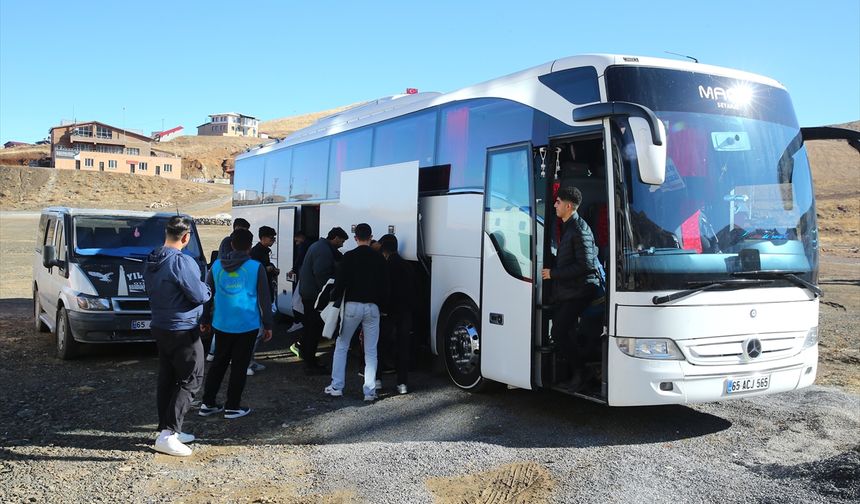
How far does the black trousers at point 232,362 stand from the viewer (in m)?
6.87

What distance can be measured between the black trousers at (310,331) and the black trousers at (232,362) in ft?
7.37

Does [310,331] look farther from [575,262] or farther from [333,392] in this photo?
[575,262]

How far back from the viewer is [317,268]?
30.2 ft

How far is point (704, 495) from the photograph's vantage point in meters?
5.03

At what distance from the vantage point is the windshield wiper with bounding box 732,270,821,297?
609 cm

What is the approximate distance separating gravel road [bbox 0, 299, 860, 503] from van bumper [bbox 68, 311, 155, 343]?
2.96ft

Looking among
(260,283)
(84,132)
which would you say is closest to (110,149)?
(84,132)

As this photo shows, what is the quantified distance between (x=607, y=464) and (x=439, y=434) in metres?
1.58

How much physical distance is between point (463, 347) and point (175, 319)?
3300 mm

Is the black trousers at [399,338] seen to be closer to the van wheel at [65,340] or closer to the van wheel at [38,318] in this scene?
the van wheel at [65,340]

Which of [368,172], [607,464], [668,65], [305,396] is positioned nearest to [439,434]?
[607,464]

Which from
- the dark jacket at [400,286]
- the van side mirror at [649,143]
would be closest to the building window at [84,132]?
the dark jacket at [400,286]

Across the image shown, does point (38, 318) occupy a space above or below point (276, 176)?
below

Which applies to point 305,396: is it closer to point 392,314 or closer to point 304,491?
point 392,314
